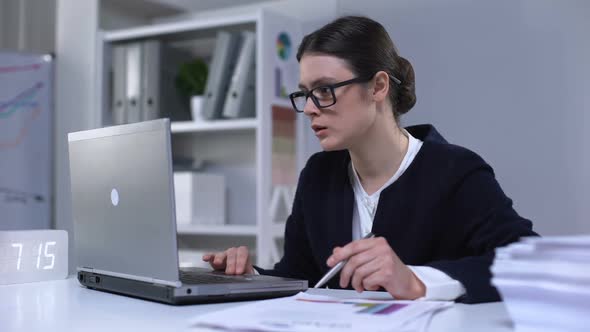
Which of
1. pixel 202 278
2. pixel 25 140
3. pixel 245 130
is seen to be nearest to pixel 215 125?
pixel 245 130

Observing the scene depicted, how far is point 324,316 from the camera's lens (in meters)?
0.84

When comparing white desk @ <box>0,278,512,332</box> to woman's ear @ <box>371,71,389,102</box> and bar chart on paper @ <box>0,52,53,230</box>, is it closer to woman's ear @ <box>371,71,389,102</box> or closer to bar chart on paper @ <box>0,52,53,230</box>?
woman's ear @ <box>371,71,389,102</box>

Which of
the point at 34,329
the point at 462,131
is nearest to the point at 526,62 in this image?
the point at 462,131

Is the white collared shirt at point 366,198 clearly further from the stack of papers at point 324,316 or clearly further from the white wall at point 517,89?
the white wall at point 517,89

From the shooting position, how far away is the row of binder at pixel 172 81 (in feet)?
9.15

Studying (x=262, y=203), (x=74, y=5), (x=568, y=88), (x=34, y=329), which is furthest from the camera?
(x=74, y=5)

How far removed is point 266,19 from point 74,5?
1.02m

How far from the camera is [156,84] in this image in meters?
3.00

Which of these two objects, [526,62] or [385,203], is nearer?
[385,203]

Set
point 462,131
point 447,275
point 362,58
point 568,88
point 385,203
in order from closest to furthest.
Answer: point 447,275 < point 385,203 < point 362,58 < point 568,88 < point 462,131

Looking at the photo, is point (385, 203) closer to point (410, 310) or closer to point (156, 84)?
point (410, 310)

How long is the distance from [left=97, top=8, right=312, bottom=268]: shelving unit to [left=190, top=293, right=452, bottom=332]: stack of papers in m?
1.75

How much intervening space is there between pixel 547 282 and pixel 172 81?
8.38 ft

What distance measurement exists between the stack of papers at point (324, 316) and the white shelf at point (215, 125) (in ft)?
5.95
